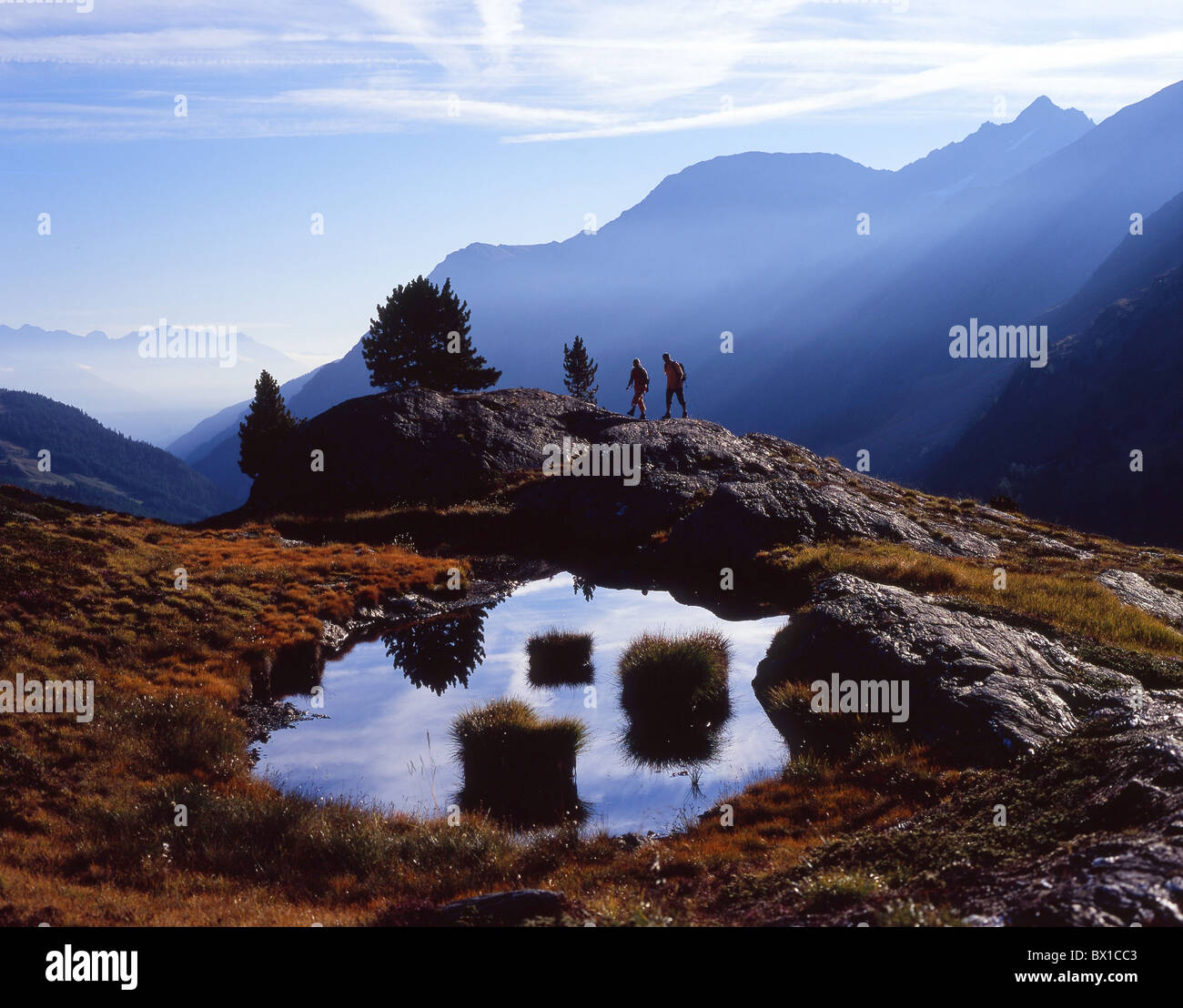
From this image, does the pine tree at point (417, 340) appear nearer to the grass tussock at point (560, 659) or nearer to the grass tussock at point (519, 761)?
the grass tussock at point (560, 659)

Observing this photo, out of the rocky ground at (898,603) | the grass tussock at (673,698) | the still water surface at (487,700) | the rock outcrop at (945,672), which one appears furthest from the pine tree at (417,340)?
the rock outcrop at (945,672)

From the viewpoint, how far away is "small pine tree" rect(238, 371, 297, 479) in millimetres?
73562

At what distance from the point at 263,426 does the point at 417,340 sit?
2405 centimetres

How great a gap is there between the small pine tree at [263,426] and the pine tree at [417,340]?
16364 mm

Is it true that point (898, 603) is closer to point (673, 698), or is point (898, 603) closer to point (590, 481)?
point (673, 698)

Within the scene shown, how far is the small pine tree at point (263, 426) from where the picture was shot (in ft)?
241

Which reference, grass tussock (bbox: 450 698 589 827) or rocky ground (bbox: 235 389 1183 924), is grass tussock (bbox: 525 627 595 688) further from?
rocky ground (bbox: 235 389 1183 924)

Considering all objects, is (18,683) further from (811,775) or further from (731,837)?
(811,775)

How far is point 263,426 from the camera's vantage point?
75.6 meters

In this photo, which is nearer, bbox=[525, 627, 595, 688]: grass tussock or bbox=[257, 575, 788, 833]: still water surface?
bbox=[257, 575, 788, 833]: still water surface

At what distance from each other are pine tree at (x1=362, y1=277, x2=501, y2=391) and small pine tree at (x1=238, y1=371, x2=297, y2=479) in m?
16.4

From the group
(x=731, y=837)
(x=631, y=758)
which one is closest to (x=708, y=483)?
(x=631, y=758)

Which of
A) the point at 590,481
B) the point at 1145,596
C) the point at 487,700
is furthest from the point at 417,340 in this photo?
the point at 1145,596

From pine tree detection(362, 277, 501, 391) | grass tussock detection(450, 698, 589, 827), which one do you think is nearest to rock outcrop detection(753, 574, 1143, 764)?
grass tussock detection(450, 698, 589, 827)
